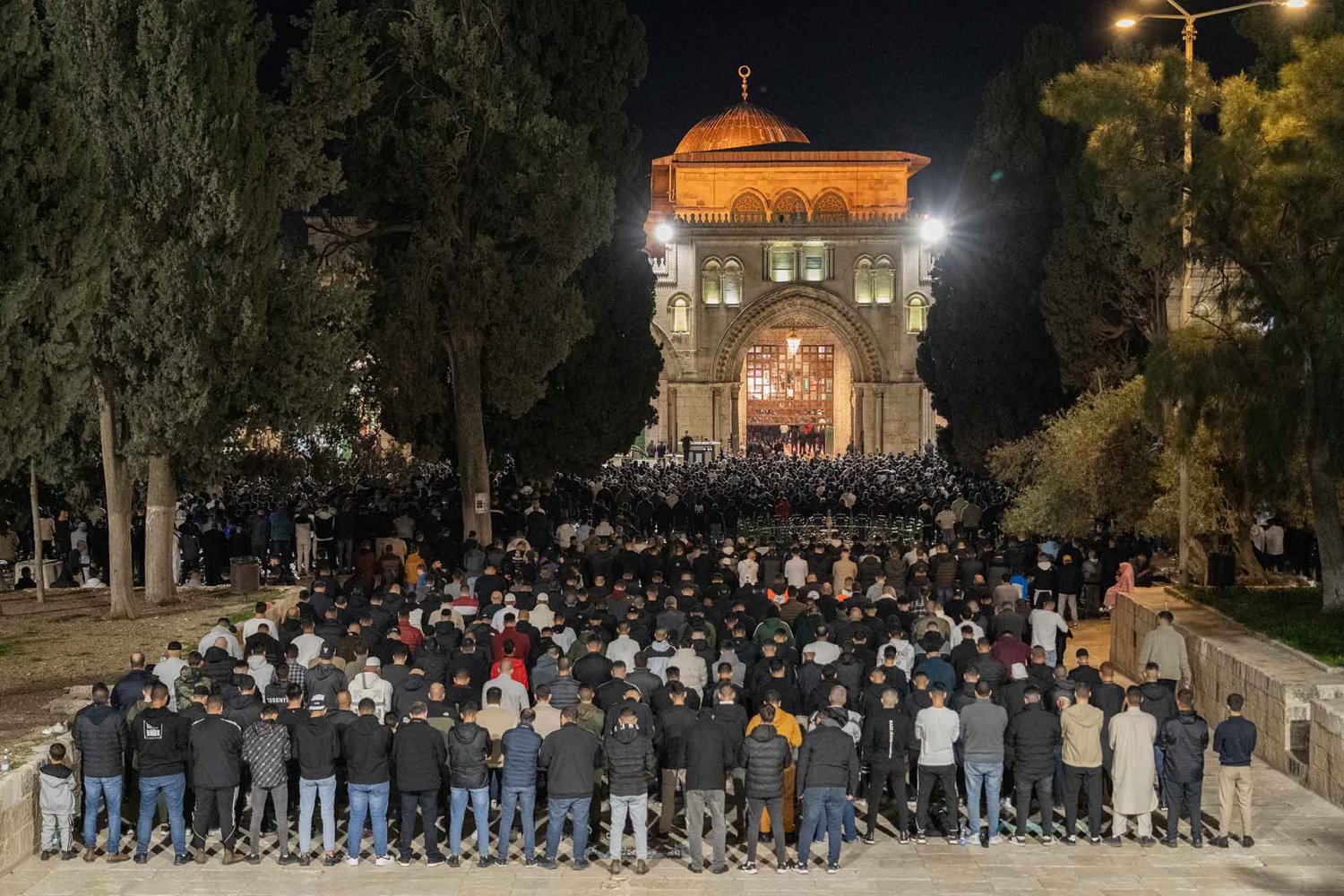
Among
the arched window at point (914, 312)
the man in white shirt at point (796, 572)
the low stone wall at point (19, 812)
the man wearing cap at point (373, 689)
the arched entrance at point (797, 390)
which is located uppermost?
the arched window at point (914, 312)

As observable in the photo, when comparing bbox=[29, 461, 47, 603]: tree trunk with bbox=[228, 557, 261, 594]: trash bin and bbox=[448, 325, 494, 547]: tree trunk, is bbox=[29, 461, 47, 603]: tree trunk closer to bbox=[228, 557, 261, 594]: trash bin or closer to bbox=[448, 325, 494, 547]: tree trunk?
bbox=[228, 557, 261, 594]: trash bin

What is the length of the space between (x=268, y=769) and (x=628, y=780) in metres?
2.55

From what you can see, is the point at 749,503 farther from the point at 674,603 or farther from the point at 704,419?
the point at 704,419

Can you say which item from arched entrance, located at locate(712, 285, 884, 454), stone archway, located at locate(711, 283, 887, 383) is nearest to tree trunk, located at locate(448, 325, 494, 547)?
stone archway, located at locate(711, 283, 887, 383)

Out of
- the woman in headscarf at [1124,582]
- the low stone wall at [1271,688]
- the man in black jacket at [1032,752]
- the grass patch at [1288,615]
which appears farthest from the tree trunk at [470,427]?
the man in black jacket at [1032,752]

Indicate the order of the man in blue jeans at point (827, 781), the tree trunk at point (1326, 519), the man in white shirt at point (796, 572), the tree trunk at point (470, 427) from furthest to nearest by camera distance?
the tree trunk at point (470, 427) → the man in white shirt at point (796, 572) → the tree trunk at point (1326, 519) → the man in blue jeans at point (827, 781)

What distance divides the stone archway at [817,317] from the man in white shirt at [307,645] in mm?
42980

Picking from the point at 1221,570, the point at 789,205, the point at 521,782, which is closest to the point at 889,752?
the point at 521,782

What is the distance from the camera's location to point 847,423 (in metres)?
61.4

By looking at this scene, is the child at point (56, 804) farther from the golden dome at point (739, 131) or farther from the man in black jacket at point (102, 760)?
the golden dome at point (739, 131)

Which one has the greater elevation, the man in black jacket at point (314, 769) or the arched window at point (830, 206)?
the arched window at point (830, 206)

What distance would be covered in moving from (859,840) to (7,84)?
10.3 m

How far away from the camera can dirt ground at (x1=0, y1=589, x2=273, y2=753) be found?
45.4ft

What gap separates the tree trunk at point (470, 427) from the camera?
2484 cm
